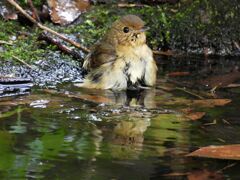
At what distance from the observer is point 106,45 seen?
6.08 meters

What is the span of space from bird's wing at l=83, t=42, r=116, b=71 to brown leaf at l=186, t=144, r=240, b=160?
2.34m

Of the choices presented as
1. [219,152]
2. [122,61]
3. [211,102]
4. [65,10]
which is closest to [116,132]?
[219,152]

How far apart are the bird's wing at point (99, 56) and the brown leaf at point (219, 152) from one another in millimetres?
2341

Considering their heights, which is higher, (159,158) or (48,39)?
(48,39)

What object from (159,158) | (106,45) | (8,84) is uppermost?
(106,45)

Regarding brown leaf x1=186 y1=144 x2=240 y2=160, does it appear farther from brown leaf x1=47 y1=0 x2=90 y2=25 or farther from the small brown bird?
brown leaf x1=47 y1=0 x2=90 y2=25

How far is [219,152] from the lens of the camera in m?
3.62

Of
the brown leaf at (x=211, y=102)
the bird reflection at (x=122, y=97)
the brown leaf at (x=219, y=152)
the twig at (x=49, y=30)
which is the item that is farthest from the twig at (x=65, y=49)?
the brown leaf at (x=219, y=152)

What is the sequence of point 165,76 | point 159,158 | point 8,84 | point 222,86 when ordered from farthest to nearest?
1. point 165,76
2. point 222,86
3. point 8,84
4. point 159,158

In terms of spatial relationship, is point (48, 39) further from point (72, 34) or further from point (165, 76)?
point (165, 76)

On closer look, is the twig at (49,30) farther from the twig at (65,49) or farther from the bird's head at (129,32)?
the bird's head at (129,32)

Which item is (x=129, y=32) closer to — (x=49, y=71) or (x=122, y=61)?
(x=122, y=61)

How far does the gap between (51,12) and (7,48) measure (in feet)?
4.09

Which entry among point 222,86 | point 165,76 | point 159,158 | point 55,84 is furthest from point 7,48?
point 159,158
